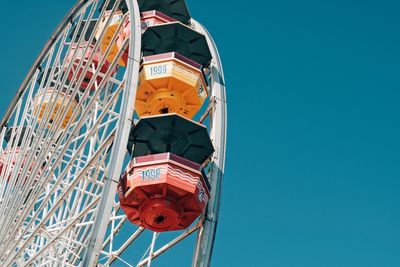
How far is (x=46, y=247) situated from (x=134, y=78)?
15.1 feet

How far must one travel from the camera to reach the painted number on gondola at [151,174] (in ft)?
63.7

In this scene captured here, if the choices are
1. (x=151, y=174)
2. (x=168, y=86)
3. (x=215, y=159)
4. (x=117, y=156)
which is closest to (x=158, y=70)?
(x=168, y=86)

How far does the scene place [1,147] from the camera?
27219mm

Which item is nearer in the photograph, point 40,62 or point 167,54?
point 167,54

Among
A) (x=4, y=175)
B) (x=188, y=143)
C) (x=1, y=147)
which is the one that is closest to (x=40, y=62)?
(x=1, y=147)

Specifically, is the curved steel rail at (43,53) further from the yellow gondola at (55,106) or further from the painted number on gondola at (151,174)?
the painted number on gondola at (151,174)

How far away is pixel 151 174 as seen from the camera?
19.5 meters

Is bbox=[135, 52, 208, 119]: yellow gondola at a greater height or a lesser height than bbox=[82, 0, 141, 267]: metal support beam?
greater

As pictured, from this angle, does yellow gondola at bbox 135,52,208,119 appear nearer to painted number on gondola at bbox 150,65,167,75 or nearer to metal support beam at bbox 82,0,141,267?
painted number on gondola at bbox 150,65,167,75

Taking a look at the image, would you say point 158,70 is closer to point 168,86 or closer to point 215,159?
point 168,86

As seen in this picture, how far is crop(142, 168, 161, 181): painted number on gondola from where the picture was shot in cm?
1942

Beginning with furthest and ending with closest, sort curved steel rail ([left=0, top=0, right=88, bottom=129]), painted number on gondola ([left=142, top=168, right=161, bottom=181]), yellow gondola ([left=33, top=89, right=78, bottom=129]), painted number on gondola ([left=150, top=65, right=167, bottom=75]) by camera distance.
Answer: curved steel rail ([left=0, top=0, right=88, bottom=129]) → painted number on gondola ([left=150, top=65, right=167, bottom=75]) → yellow gondola ([left=33, top=89, right=78, bottom=129]) → painted number on gondola ([left=142, top=168, right=161, bottom=181])

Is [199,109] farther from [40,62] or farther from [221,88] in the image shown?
[40,62]

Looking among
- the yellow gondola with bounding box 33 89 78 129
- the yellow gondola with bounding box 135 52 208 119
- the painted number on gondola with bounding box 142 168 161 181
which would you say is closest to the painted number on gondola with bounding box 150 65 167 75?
the yellow gondola with bounding box 135 52 208 119
